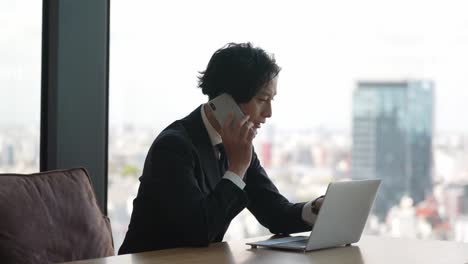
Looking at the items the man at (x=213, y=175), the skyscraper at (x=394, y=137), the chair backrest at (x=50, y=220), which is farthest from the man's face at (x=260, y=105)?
the skyscraper at (x=394, y=137)

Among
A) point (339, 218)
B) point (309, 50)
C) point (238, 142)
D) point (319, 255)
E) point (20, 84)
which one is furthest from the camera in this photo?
point (309, 50)

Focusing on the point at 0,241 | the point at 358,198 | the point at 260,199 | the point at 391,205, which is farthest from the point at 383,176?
the point at 0,241

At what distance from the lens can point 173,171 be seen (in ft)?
8.04

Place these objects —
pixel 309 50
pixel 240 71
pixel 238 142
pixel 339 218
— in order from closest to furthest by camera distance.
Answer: pixel 339 218 < pixel 238 142 < pixel 240 71 < pixel 309 50

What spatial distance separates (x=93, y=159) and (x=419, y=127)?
66.0 inches

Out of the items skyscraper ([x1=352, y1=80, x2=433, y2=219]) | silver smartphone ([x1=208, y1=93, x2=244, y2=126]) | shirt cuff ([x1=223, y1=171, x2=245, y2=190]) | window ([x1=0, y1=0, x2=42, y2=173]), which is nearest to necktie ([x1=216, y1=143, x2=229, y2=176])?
silver smartphone ([x1=208, y1=93, x2=244, y2=126])

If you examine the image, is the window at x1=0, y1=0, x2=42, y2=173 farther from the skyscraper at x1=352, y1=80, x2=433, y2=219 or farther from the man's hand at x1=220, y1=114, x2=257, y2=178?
the skyscraper at x1=352, y1=80, x2=433, y2=219

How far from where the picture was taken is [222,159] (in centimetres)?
279

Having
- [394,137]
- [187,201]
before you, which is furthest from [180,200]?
[394,137]

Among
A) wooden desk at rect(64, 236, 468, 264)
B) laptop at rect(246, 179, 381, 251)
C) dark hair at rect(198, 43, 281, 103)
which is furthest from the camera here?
dark hair at rect(198, 43, 281, 103)

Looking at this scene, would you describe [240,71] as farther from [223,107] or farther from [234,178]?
[234,178]

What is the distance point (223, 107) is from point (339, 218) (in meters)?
0.60

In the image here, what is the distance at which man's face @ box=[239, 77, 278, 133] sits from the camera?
2768 mm

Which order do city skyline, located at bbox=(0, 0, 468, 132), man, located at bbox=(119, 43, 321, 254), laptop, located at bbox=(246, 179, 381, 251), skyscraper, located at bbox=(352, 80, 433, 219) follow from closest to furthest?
→ laptop, located at bbox=(246, 179, 381, 251), man, located at bbox=(119, 43, 321, 254), city skyline, located at bbox=(0, 0, 468, 132), skyscraper, located at bbox=(352, 80, 433, 219)
